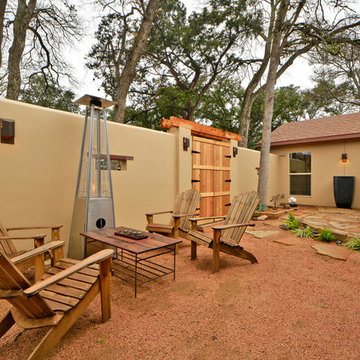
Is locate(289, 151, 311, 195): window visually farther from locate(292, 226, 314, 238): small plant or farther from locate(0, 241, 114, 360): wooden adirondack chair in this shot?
locate(0, 241, 114, 360): wooden adirondack chair

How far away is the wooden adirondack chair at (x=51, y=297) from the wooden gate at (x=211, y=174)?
12.1 feet

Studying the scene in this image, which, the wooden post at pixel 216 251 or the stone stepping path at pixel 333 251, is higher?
the wooden post at pixel 216 251

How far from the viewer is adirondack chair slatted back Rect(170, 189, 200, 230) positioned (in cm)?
382

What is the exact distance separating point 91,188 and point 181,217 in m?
1.46

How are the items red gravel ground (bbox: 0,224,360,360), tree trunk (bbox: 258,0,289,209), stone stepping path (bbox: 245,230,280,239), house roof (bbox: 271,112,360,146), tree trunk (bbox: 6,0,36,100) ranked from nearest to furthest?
red gravel ground (bbox: 0,224,360,360) → stone stepping path (bbox: 245,230,280,239) → tree trunk (bbox: 258,0,289,209) → tree trunk (bbox: 6,0,36,100) → house roof (bbox: 271,112,360,146)

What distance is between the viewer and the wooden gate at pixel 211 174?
211 inches

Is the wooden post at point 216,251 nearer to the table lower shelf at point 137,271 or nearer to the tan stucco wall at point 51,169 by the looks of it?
the table lower shelf at point 137,271

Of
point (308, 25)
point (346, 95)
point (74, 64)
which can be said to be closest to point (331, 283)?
point (308, 25)

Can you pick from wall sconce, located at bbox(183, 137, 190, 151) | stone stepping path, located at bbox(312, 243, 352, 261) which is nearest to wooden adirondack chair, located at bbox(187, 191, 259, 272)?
stone stepping path, located at bbox(312, 243, 352, 261)

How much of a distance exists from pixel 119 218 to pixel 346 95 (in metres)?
14.2

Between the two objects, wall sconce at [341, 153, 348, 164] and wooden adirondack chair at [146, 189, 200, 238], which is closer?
wooden adirondack chair at [146, 189, 200, 238]

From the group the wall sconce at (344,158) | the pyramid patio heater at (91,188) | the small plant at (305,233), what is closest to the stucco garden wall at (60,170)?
the pyramid patio heater at (91,188)

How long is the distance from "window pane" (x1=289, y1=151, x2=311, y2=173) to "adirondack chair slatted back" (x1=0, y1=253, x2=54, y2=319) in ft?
29.4

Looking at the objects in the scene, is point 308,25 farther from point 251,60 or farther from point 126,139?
point 126,139
